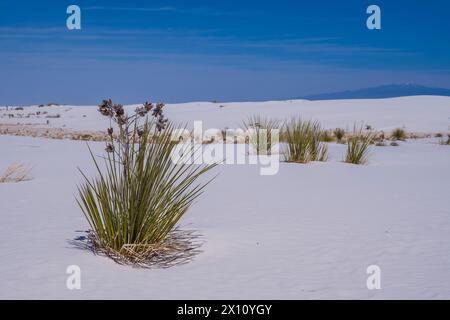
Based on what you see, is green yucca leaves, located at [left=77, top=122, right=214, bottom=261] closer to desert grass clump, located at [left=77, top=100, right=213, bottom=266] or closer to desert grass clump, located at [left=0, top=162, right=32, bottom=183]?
desert grass clump, located at [left=77, top=100, right=213, bottom=266]

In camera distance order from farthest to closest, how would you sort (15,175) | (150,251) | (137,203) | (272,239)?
(15,175), (272,239), (150,251), (137,203)

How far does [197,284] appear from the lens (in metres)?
5.18

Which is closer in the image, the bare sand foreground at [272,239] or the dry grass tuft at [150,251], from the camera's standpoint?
the bare sand foreground at [272,239]

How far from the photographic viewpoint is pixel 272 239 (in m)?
6.70

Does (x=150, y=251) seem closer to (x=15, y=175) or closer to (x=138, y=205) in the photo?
(x=138, y=205)

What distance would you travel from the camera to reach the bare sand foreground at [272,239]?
505 cm

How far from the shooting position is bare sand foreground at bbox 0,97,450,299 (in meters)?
5.05

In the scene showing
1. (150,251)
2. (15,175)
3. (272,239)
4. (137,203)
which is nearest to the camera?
(137,203)

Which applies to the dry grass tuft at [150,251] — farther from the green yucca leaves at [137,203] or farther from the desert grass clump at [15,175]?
the desert grass clump at [15,175]

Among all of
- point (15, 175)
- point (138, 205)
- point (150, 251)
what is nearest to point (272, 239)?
point (150, 251)

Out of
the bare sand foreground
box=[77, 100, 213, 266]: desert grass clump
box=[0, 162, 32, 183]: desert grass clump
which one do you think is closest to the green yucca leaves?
box=[77, 100, 213, 266]: desert grass clump

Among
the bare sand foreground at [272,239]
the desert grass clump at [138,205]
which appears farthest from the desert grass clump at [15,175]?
the desert grass clump at [138,205]

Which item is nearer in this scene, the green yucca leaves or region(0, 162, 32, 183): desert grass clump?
the green yucca leaves
